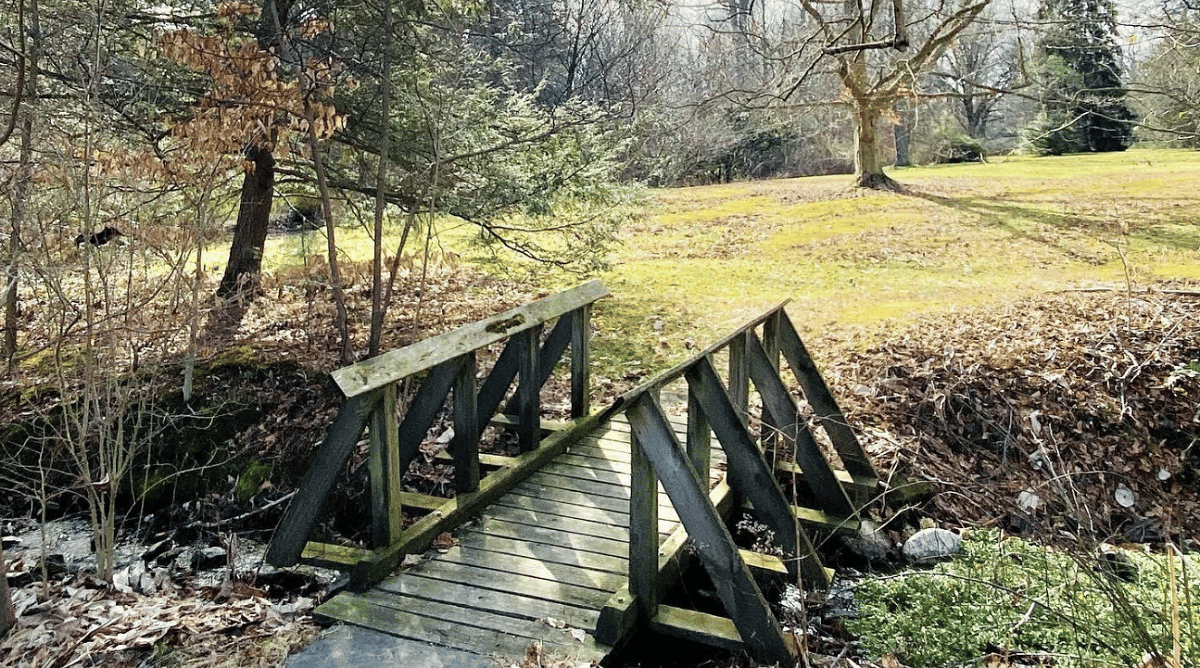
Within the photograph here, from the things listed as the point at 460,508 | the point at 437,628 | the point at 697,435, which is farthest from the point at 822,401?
the point at 437,628

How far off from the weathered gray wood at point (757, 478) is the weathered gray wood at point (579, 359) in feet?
6.69

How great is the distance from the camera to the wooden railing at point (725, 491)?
4031mm

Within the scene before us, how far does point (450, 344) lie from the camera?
4.89 m

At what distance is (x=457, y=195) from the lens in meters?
8.12

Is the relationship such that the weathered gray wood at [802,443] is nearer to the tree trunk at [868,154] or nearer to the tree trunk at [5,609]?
the tree trunk at [5,609]

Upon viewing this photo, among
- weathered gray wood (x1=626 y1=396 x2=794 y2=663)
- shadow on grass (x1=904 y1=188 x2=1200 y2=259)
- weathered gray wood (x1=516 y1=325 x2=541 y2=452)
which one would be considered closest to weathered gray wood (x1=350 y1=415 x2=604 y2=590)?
weathered gray wood (x1=516 y1=325 x2=541 y2=452)

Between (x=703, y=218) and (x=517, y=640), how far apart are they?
50.6ft

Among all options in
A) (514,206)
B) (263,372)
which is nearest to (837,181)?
(514,206)

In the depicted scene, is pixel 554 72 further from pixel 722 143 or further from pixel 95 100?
pixel 95 100

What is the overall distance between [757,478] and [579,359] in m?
2.22

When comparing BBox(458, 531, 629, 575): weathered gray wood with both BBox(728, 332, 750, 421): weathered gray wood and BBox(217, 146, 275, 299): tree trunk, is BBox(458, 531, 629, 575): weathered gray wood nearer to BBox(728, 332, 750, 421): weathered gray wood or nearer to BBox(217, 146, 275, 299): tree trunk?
BBox(728, 332, 750, 421): weathered gray wood

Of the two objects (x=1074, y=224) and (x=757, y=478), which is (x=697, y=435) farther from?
(x=1074, y=224)

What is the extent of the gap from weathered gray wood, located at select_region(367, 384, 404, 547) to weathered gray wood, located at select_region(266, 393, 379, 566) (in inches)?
3.4

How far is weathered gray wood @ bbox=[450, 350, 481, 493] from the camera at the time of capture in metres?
5.24
